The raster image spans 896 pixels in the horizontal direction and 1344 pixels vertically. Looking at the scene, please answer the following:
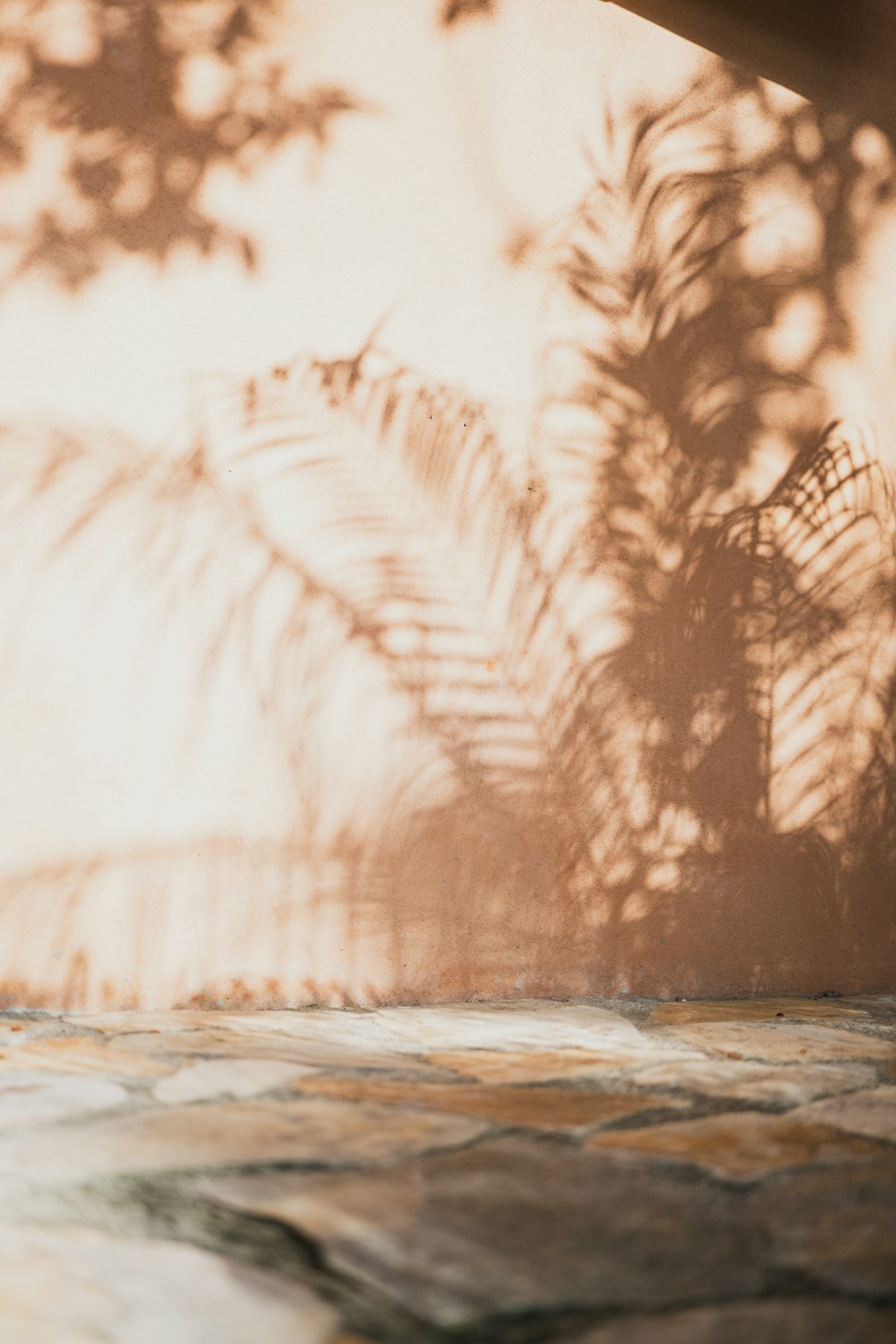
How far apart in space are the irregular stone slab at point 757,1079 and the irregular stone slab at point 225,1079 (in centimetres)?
67

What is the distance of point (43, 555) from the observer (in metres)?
2.76

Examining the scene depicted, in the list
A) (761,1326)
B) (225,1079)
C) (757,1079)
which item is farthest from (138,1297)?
(757,1079)

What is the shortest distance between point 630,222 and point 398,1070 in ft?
7.86

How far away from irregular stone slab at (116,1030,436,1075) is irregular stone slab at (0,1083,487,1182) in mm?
343

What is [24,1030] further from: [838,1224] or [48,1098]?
[838,1224]

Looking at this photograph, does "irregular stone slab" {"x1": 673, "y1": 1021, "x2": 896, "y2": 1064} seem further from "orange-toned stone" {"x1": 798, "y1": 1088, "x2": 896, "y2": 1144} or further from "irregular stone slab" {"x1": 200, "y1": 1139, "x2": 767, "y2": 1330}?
"irregular stone slab" {"x1": 200, "y1": 1139, "x2": 767, "y2": 1330}

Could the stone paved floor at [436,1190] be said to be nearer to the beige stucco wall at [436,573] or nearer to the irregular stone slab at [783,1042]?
the irregular stone slab at [783,1042]

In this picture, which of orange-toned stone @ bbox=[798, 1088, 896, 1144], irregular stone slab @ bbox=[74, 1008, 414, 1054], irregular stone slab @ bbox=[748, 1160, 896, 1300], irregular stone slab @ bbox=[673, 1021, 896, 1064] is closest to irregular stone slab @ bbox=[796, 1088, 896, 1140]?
orange-toned stone @ bbox=[798, 1088, 896, 1144]

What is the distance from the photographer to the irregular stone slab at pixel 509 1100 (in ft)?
6.27

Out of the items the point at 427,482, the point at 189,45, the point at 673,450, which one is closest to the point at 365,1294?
the point at 427,482

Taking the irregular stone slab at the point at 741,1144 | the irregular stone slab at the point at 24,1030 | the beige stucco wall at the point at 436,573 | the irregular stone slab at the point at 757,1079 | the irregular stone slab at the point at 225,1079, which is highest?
the beige stucco wall at the point at 436,573

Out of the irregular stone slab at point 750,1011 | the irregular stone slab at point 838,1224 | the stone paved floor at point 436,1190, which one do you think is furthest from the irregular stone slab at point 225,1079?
the irregular stone slab at point 750,1011

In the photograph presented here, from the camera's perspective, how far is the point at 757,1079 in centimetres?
225

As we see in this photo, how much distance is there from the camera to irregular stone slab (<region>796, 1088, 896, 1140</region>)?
190 cm
